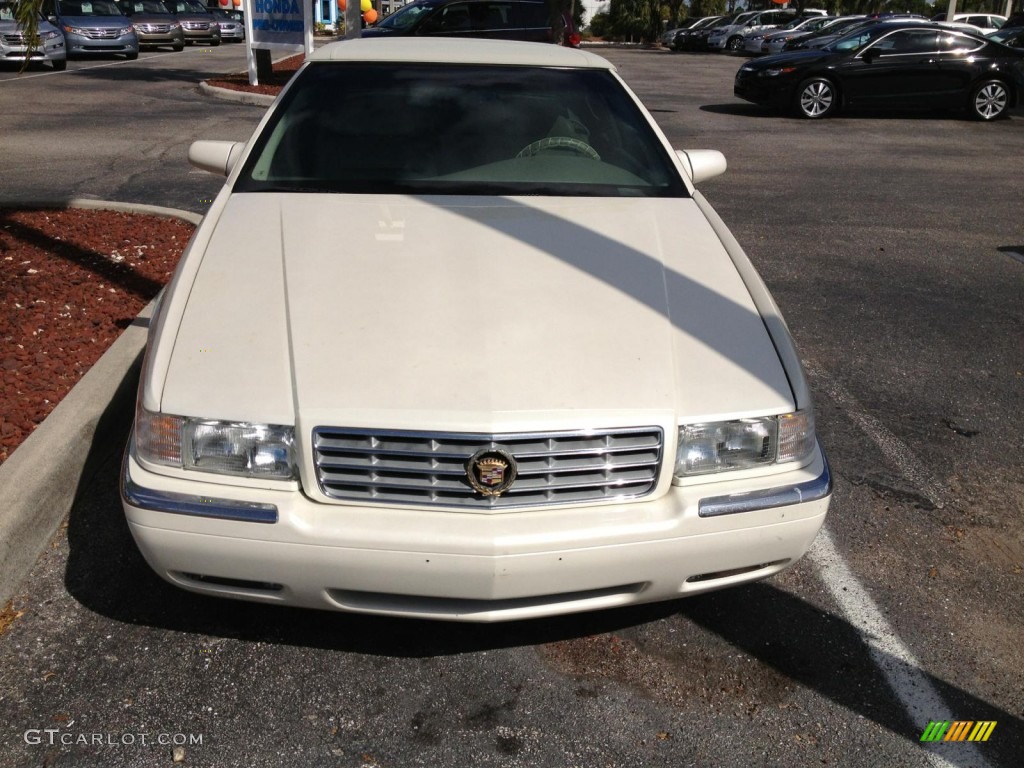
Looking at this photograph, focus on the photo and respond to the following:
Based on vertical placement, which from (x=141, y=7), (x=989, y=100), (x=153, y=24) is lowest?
(x=989, y=100)

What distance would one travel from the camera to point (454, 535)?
2742mm

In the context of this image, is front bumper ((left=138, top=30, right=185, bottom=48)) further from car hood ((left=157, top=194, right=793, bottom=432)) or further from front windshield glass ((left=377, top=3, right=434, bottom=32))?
car hood ((left=157, top=194, right=793, bottom=432))

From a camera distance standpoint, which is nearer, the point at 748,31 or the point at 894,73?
the point at 894,73

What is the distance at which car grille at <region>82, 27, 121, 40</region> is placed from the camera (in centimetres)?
2567

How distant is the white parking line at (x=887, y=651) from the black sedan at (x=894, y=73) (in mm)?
15091

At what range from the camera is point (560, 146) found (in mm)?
4371

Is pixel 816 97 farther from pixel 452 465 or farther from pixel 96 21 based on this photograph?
pixel 96 21

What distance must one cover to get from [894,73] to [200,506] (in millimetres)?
17344

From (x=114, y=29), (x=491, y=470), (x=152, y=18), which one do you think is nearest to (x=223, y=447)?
(x=491, y=470)

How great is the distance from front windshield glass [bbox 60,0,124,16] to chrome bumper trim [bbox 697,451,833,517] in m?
28.1

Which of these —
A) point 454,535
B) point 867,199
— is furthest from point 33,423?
point 867,199

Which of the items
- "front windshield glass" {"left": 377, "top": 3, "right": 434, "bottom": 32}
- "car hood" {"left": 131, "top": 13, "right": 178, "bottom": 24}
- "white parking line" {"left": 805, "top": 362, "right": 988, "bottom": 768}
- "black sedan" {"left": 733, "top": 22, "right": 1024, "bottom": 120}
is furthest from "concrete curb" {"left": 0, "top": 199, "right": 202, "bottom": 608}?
"car hood" {"left": 131, "top": 13, "right": 178, "bottom": 24}

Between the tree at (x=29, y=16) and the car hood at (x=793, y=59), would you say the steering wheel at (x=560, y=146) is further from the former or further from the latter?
the car hood at (x=793, y=59)

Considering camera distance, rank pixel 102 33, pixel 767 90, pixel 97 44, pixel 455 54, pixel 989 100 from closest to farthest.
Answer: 1. pixel 455 54
2. pixel 767 90
3. pixel 989 100
4. pixel 97 44
5. pixel 102 33
